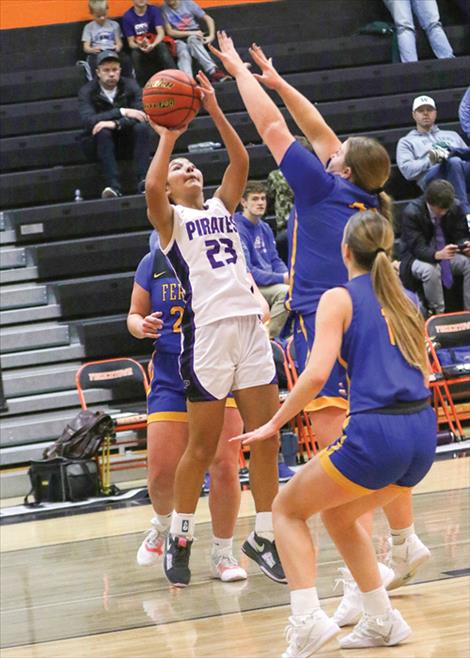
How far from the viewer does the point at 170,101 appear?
499 cm

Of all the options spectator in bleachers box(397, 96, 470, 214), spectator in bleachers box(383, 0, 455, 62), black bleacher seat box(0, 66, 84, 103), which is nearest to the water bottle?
black bleacher seat box(0, 66, 84, 103)

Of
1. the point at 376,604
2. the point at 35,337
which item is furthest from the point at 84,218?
the point at 376,604

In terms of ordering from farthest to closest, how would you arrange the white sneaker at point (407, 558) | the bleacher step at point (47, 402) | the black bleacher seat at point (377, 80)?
the black bleacher seat at point (377, 80)
the bleacher step at point (47, 402)
the white sneaker at point (407, 558)

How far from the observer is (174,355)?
561cm

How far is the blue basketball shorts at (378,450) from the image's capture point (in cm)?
381

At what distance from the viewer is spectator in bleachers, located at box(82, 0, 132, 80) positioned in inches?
475

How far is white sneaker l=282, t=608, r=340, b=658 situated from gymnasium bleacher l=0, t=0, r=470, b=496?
5381 millimetres

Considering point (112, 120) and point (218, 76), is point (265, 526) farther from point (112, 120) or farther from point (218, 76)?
point (218, 76)

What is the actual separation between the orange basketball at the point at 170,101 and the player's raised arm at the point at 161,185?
4 centimetres

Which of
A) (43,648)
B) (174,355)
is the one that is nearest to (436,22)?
(174,355)

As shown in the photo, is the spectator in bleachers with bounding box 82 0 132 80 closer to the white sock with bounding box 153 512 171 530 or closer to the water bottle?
the water bottle

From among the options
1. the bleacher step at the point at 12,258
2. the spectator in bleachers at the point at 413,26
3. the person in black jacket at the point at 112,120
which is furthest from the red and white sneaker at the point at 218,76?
the bleacher step at the point at 12,258

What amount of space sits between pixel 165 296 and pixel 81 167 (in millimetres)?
6202

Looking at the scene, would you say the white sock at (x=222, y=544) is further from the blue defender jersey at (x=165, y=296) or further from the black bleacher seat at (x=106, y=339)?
the black bleacher seat at (x=106, y=339)
